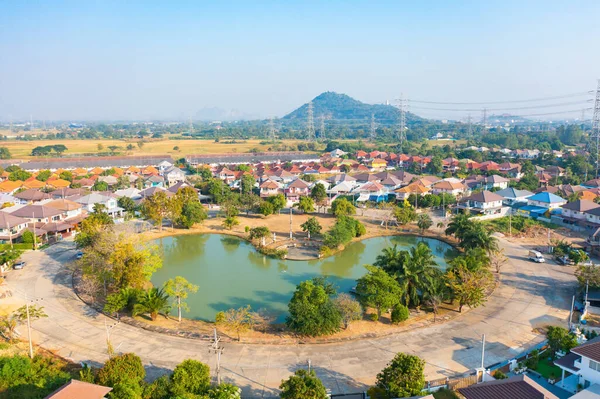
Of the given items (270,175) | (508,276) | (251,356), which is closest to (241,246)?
(251,356)

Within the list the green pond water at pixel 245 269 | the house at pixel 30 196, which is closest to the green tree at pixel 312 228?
the green pond water at pixel 245 269

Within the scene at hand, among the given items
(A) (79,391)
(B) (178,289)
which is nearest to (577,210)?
(B) (178,289)

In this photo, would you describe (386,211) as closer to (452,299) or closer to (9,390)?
(452,299)

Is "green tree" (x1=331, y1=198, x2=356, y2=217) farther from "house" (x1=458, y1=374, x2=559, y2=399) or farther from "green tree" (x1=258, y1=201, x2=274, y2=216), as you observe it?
"house" (x1=458, y1=374, x2=559, y2=399)

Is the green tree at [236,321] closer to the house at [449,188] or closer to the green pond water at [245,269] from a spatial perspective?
the green pond water at [245,269]

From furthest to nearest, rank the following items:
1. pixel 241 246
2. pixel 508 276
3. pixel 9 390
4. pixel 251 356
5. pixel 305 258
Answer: pixel 241 246 → pixel 305 258 → pixel 508 276 → pixel 251 356 → pixel 9 390

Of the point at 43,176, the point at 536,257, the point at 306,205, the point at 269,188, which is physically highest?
the point at 43,176

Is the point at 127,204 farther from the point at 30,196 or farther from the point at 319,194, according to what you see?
the point at 319,194
